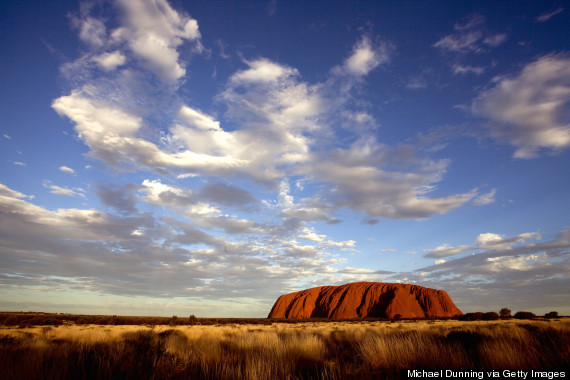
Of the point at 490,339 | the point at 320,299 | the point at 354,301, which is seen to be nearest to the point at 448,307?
the point at 354,301

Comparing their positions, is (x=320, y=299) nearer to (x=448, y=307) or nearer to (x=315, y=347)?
(x=448, y=307)

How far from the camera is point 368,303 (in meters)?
121

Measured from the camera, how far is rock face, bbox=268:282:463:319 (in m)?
112

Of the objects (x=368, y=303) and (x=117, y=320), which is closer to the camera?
(x=117, y=320)

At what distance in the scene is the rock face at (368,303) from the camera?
112 meters

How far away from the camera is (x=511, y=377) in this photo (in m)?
3.98

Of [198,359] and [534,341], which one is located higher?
[534,341]

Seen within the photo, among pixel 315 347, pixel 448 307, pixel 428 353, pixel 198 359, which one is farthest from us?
pixel 448 307

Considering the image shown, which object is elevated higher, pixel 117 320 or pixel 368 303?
pixel 368 303

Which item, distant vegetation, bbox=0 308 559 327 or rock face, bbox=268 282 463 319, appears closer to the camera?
distant vegetation, bbox=0 308 559 327

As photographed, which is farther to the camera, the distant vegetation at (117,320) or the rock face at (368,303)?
the rock face at (368,303)

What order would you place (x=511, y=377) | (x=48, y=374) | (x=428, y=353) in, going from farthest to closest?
(x=428, y=353) → (x=48, y=374) → (x=511, y=377)

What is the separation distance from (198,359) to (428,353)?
4.88 metres

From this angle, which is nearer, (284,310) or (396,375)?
(396,375)
